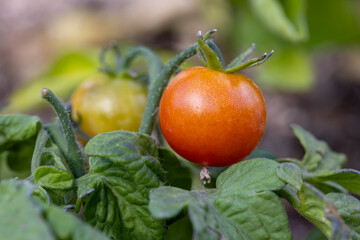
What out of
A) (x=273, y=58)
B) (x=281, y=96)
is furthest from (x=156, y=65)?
(x=281, y=96)

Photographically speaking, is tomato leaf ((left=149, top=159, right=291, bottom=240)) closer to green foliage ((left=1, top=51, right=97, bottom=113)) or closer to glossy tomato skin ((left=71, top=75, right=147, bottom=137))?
glossy tomato skin ((left=71, top=75, right=147, bottom=137))

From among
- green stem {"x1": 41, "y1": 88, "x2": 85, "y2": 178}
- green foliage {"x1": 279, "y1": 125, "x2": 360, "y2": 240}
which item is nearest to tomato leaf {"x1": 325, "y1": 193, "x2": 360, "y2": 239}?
green foliage {"x1": 279, "y1": 125, "x2": 360, "y2": 240}

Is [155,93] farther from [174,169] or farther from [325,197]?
[325,197]

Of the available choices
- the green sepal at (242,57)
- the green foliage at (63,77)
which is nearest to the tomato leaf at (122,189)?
the green sepal at (242,57)

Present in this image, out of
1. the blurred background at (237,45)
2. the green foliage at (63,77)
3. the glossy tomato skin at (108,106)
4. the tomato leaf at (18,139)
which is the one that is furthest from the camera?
the blurred background at (237,45)

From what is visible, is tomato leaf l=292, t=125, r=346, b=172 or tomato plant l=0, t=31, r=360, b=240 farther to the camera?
tomato leaf l=292, t=125, r=346, b=172

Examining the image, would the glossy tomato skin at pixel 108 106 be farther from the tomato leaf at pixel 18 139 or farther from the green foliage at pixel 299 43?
the green foliage at pixel 299 43

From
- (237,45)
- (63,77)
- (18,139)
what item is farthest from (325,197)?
(237,45)
